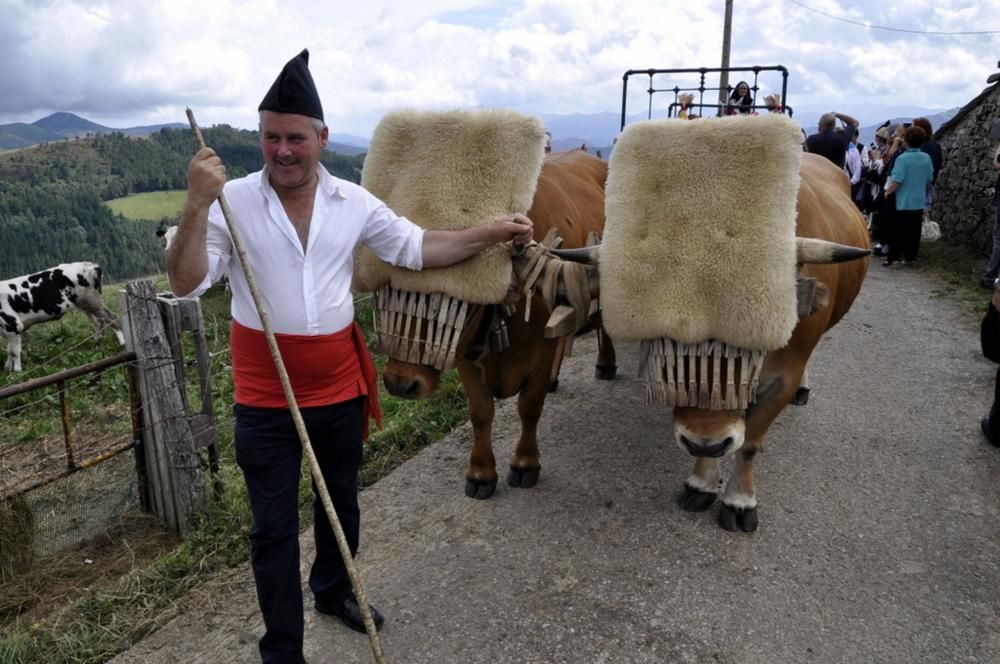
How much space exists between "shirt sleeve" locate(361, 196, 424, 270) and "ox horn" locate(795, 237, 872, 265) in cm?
162

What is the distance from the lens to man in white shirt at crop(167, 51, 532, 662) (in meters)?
2.45

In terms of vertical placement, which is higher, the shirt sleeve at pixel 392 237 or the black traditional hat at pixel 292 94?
the black traditional hat at pixel 292 94

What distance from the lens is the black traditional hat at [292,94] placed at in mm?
2414

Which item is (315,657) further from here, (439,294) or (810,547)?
(810,547)

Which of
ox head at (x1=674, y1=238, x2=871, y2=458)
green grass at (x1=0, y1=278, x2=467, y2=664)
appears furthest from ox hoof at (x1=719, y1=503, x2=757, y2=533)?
green grass at (x1=0, y1=278, x2=467, y2=664)

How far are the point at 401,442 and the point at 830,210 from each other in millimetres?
3221

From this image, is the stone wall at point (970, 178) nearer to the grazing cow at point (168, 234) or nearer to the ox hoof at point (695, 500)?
the ox hoof at point (695, 500)

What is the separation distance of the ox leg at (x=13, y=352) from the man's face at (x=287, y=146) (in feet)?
28.2

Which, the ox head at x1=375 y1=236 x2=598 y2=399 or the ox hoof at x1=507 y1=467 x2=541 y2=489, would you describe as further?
the ox hoof at x1=507 y1=467 x2=541 y2=489

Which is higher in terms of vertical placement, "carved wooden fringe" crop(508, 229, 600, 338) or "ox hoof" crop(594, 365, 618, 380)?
"carved wooden fringe" crop(508, 229, 600, 338)

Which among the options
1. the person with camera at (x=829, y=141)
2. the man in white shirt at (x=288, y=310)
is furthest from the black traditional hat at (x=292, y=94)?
the person with camera at (x=829, y=141)

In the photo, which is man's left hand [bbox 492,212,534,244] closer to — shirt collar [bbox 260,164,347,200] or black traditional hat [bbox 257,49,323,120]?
shirt collar [bbox 260,164,347,200]

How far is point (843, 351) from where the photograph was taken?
6.97 m

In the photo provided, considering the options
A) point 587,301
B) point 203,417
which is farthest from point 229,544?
point 587,301
